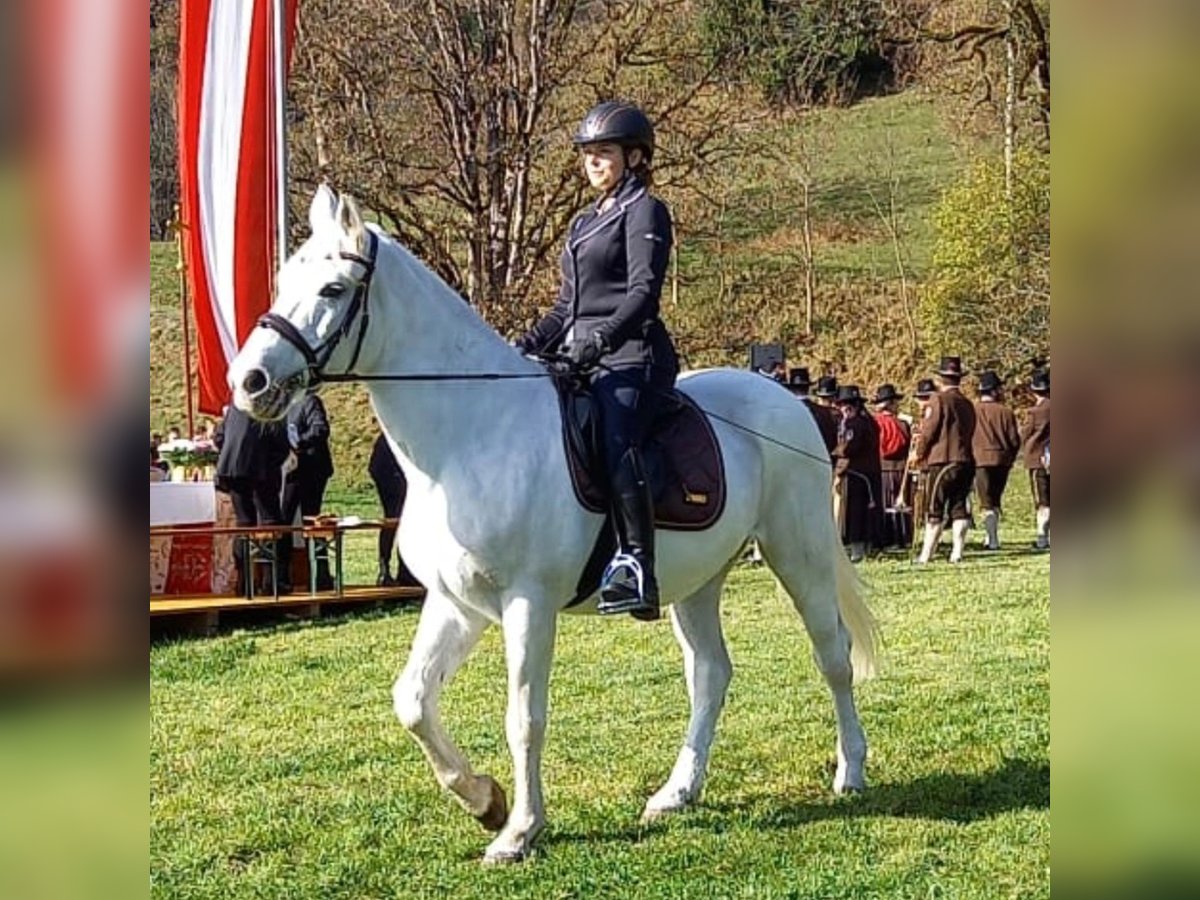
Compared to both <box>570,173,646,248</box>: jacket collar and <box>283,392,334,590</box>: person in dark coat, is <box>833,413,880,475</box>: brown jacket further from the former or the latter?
<box>570,173,646,248</box>: jacket collar

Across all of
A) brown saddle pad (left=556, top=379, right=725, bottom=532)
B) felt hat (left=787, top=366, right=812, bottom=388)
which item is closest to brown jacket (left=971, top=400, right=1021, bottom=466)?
felt hat (left=787, top=366, right=812, bottom=388)

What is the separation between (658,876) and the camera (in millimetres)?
6078

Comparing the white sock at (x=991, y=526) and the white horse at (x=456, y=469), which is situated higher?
the white horse at (x=456, y=469)

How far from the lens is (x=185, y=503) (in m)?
15.3

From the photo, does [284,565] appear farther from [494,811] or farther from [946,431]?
[494,811]

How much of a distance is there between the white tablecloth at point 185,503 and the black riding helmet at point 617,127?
31.1ft

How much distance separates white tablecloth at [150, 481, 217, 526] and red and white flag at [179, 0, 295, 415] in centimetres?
254

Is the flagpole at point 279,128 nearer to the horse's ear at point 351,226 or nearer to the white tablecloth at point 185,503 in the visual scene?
the white tablecloth at point 185,503

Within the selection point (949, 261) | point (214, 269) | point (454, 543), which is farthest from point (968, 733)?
point (949, 261)

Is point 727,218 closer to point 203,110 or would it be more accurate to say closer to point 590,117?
point 203,110

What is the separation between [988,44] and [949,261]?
5370mm

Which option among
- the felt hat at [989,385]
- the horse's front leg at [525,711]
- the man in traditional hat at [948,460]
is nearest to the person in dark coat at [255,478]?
the man in traditional hat at [948,460]

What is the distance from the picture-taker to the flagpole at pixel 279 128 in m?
12.8

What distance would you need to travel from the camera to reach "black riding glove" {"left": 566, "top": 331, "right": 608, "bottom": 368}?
6352mm
